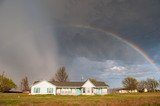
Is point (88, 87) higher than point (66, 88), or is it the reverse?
point (88, 87)

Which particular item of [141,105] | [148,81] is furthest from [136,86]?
[141,105]

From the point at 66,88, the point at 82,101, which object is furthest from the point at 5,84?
the point at 82,101

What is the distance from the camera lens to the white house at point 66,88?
283 ft

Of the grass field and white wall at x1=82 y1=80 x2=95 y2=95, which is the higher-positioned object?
white wall at x1=82 y1=80 x2=95 y2=95

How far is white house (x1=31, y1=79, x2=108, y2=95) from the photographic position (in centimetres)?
8632

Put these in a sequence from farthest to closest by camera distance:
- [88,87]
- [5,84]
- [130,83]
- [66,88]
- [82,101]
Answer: [130,83] < [5,84] < [88,87] < [66,88] < [82,101]

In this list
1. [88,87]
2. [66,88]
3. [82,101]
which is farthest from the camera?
[88,87]

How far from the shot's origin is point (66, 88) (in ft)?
288

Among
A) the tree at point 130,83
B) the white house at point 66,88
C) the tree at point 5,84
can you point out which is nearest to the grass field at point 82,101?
the white house at point 66,88

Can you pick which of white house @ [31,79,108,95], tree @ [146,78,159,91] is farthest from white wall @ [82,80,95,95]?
tree @ [146,78,159,91]

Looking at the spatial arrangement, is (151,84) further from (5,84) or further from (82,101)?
(82,101)

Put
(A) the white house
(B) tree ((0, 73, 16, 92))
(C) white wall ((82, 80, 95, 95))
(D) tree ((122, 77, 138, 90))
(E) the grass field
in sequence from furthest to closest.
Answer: (D) tree ((122, 77, 138, 90))
(B) tree ((0, 73, 16, 92))
(C) white wall ((82, 80, 95, 95))
(A) the white house
(E) the grass field

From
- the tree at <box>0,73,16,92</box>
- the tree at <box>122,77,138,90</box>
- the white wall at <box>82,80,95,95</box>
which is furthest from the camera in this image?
the tree at <box>122,77,138,90</box>

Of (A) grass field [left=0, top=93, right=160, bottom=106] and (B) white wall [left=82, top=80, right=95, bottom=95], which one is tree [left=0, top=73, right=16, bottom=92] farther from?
(A) grass field [left=0, top=93, right=160, bottom=106]
